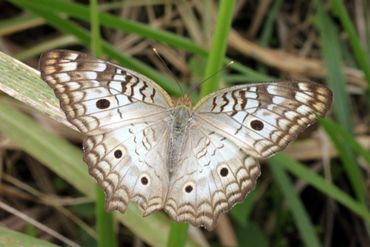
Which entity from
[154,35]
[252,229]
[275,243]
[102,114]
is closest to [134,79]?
[102,114]

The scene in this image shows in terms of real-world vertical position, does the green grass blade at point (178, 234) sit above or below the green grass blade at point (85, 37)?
below

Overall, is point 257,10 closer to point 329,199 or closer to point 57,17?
point 329,199

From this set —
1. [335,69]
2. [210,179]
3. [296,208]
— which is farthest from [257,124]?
[335,69]

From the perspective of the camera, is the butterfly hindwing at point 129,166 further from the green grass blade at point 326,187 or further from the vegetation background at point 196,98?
the green grass blade at point 326,187

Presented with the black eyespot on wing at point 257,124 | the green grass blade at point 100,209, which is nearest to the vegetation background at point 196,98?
the green grass blade at point 100,209

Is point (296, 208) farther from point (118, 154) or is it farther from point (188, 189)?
point (118, 154)

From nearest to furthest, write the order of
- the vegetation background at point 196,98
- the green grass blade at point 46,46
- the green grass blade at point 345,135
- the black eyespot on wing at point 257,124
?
the black eyespot on wing at point 257,124 → the green grass blade at point 345,135 → the vegetation background at point 196,98 → the green grass blade at point 46,46

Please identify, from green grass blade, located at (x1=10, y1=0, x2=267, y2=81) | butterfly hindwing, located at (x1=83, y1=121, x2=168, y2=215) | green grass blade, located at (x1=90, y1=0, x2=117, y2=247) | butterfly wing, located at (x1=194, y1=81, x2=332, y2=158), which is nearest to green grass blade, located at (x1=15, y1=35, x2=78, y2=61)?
green grass blade, located at (x1=10, y1=0, x2=267, y2=81)
